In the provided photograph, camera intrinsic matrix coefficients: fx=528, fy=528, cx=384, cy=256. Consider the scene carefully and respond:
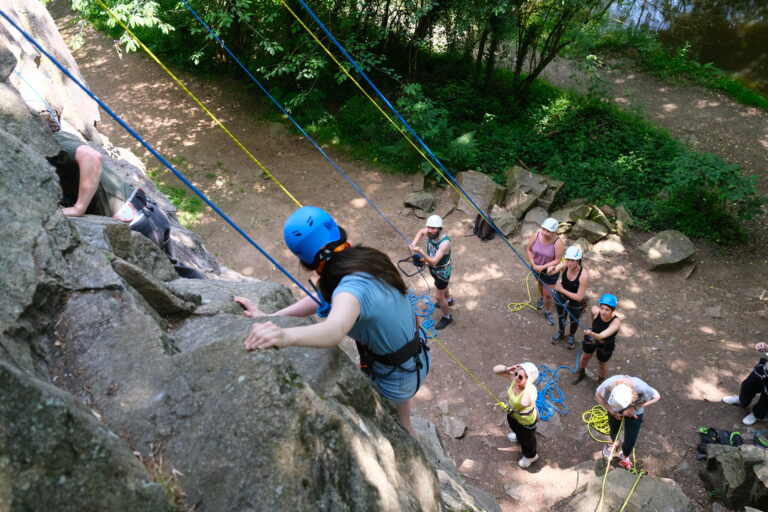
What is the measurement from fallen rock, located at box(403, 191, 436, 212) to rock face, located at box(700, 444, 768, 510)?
649 centimetres

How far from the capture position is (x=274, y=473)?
214 centimetres

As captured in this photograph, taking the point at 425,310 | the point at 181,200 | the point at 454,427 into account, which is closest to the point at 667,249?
the point at 425,310

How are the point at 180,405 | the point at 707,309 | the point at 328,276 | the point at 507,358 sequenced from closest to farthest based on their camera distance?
1. the point at 180,405
2. the point at 328,276
3. the point at 507,358
4. the point at 707,309

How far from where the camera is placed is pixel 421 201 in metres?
10.7

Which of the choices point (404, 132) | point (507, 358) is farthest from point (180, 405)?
point (404, 132)

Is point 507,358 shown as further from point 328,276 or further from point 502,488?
point 328,276

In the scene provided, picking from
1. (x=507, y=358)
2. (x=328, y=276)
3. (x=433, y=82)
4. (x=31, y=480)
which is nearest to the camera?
(x=31, y=480)

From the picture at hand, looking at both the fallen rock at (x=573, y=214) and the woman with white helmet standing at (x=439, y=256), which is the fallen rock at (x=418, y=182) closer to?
the fallen rock at (x=573, y=214)

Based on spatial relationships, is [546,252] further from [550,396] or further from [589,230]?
[589,230]

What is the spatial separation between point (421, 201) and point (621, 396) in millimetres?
6250

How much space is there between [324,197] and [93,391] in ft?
29.4

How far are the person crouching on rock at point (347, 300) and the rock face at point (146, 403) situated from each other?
0.66ft

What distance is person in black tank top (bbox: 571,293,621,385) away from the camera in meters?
6.10

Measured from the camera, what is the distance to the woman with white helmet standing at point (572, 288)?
6680 millimetres
